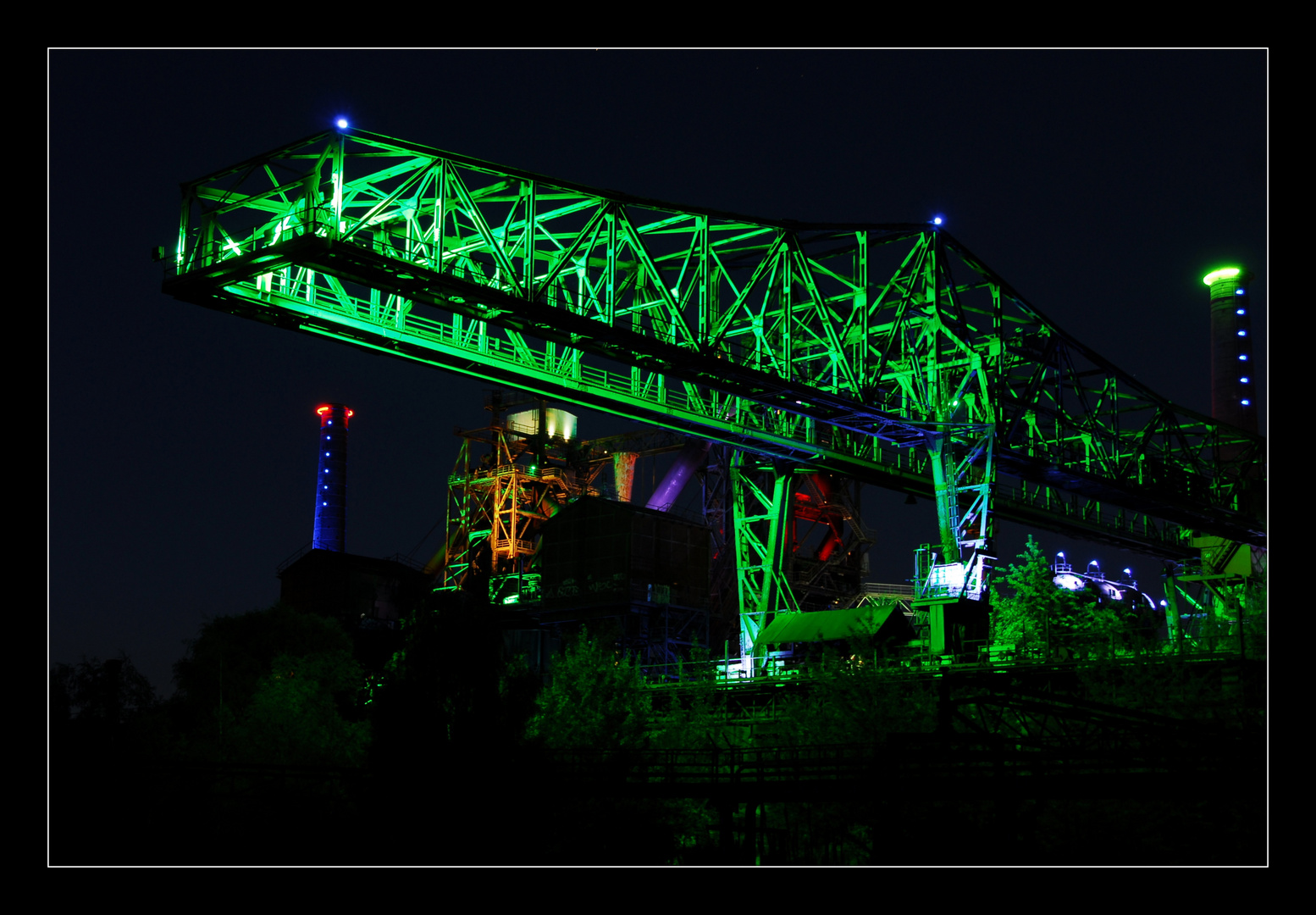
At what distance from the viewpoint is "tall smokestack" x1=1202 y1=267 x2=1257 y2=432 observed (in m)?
96.2

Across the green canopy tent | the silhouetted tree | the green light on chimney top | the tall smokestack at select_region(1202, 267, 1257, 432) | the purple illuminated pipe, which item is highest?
the green light on chimney top

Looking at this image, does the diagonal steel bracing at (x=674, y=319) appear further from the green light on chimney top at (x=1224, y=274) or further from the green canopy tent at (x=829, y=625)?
the green light on chimney top at (x=1224, y=274)

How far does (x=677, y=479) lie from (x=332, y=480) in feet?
150

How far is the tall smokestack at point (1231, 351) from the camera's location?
96.2 m

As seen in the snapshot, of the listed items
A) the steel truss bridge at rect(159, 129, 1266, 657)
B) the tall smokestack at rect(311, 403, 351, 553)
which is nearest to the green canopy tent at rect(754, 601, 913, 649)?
the steel truss bridge at rect(159, 129, 1266, 657)

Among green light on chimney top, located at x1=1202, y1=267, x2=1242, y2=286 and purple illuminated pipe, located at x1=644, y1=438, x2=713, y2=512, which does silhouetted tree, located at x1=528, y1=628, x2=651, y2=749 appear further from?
green light on chimney top, located at x1=1202, y1=267, x2=1242, y2=286

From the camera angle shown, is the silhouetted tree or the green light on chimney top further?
the green light on chimney top

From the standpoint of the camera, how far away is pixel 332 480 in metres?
127

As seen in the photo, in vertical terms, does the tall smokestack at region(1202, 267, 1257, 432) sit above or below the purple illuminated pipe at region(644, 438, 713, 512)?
above

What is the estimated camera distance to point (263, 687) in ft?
184

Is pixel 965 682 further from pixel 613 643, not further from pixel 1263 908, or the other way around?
pixel 613 643

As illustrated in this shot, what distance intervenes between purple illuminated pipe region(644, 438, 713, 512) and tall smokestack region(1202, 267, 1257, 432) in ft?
118

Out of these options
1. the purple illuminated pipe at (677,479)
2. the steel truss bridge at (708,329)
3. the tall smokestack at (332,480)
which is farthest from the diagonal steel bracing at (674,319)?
the tall smokestack at (332,480)
